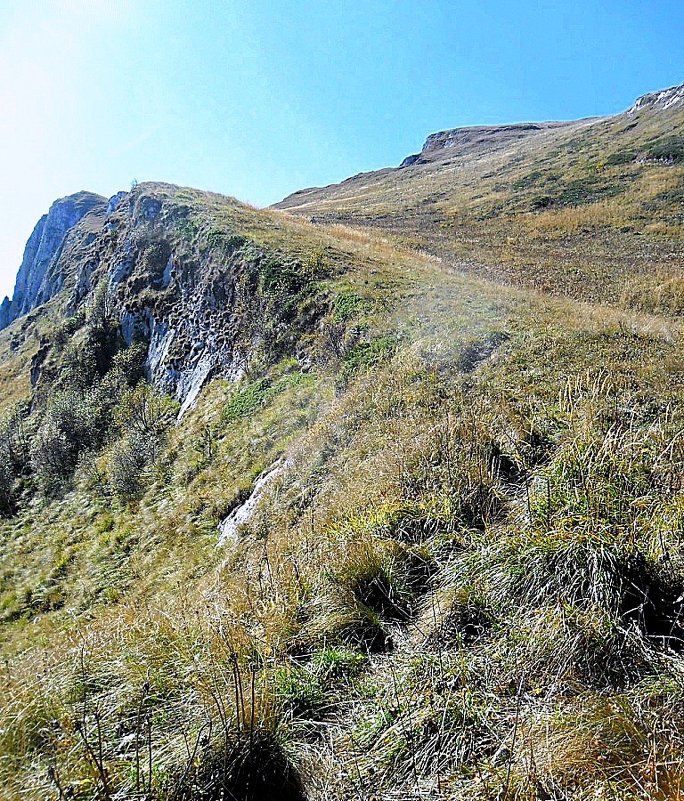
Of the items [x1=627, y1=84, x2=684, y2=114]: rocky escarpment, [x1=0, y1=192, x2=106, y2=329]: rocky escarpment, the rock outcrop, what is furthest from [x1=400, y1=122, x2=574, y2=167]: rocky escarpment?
[x1=0, y1=192, x2=106, y2=329]: rocky escarpment

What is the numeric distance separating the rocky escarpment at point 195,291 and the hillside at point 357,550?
0.56 feet

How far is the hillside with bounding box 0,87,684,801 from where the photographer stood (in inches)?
97.4

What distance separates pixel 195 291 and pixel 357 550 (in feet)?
56.5

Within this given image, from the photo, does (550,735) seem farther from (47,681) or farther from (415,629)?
(47,681)

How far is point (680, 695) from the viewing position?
2.37m

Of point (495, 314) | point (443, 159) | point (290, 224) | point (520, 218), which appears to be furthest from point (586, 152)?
point (495, 314)

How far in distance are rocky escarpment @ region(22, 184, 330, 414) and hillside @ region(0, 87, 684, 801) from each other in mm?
172

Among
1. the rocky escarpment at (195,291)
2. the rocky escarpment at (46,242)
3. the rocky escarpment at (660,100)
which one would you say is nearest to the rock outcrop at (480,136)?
the rocky escarpment at (660,100)

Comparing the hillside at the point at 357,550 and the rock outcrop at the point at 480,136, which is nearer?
the hillside at the point at 357,550

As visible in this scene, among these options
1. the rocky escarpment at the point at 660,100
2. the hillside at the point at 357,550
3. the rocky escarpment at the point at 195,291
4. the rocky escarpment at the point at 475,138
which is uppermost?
the rocky escarpment at the point at 475,138

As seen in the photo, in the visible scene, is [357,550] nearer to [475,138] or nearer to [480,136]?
[475,138]

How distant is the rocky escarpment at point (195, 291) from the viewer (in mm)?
14547

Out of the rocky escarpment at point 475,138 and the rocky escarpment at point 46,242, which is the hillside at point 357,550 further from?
the rocky escarpment at point 46,242

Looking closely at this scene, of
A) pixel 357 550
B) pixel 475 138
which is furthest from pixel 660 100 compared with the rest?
pixel 357 550
